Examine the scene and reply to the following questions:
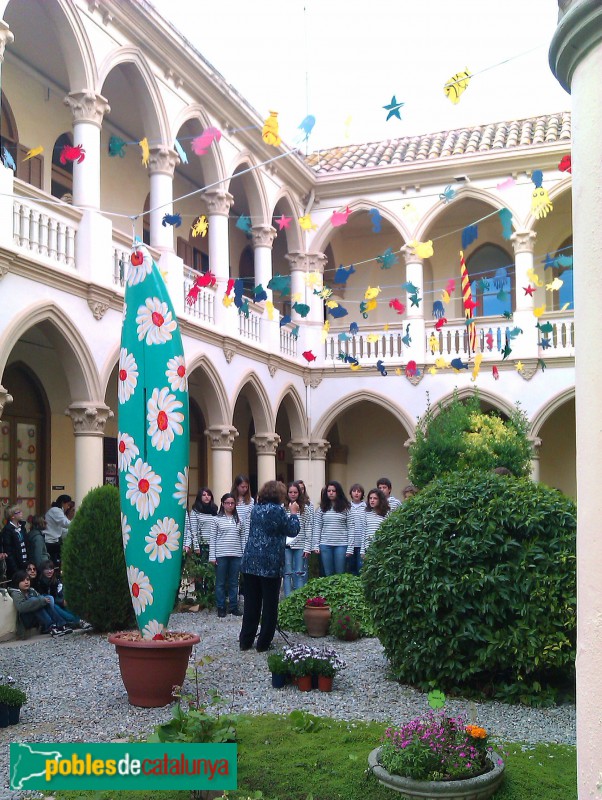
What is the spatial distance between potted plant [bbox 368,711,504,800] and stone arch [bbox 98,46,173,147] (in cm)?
1135

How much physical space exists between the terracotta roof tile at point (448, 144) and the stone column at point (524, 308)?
1902mm

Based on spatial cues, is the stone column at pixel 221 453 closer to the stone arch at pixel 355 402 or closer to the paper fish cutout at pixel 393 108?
the stone arch at pixel 355 402

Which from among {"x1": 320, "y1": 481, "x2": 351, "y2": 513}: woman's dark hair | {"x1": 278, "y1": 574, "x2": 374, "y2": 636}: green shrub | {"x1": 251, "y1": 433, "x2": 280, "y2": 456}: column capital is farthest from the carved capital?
{"x1": 278, "y1": 574, "x2": 374, "y2": 636}: green shrub

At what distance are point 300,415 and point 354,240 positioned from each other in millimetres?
5533

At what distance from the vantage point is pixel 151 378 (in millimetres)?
6570

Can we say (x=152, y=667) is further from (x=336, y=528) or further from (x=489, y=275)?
(x=489, y=275)

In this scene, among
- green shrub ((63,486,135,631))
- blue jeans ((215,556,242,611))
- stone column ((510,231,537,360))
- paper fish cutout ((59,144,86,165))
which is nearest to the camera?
green shrub ((63,486,135,631))

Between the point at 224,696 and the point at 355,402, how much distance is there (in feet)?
45.3

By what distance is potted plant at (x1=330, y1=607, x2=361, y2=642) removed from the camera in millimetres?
8633

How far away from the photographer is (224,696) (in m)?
6.36

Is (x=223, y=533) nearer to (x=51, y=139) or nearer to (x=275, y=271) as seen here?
(x=51, y=139)

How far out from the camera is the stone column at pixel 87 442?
39.5ft

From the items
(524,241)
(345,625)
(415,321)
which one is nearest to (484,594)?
(345,625)

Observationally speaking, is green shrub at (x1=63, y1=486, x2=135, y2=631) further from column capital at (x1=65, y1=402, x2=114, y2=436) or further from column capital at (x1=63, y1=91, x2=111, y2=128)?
column capital at (x1=63, y1=91, x2=111, y2=128)
